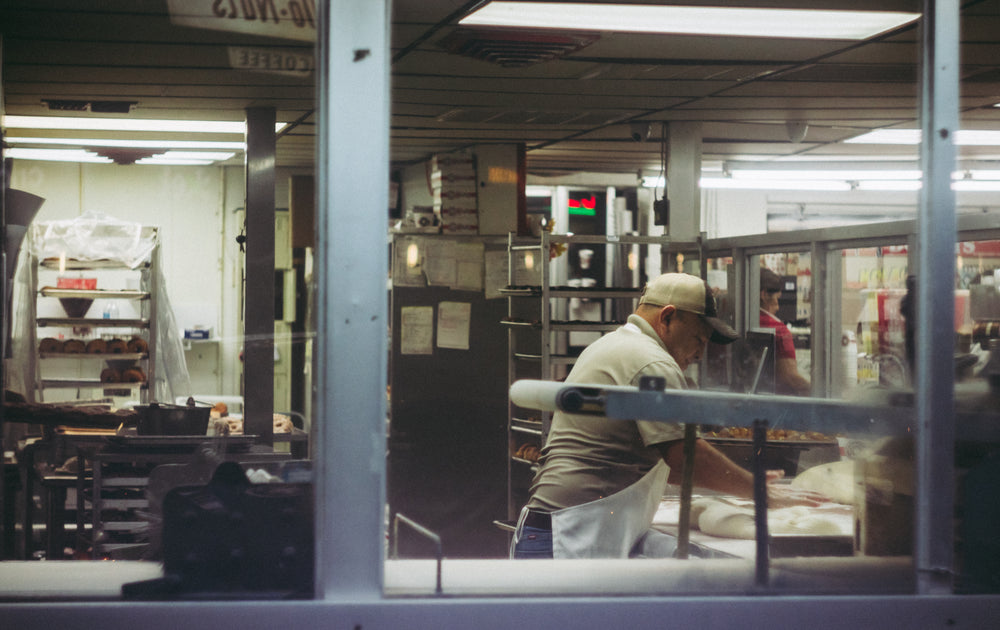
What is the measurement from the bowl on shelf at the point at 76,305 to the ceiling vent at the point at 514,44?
9.57 ft

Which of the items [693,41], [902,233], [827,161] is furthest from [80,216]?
[827,161]

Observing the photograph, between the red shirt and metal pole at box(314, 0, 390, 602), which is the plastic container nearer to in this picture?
metal pole at box(314, 0, 390, 602)

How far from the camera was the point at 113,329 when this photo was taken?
6035 mm

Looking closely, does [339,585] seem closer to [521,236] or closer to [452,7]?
[452,7]

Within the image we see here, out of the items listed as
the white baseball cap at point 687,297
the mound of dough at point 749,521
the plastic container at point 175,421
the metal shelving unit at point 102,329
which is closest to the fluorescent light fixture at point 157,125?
the metal shelving unit at point 102,329

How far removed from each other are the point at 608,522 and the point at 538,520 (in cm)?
25

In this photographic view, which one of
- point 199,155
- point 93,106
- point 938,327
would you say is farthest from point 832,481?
point 199,155

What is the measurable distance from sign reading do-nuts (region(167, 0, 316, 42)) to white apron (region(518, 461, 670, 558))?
1.63 meters

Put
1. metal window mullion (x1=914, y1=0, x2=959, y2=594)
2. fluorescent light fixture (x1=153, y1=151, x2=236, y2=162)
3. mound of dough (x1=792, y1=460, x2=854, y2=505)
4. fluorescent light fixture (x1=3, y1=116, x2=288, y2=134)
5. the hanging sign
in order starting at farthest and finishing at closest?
fluorescent light fixture (x1=153, y1=151, x2=236, y2=162) < fluorescent light fixture (x1=3, y1=116, x2=288, y2=134) < mound of dough (x1=792, y1=460, x2=854, y2=505) < the hanging sign < metal window mullion (x1=914, y1=0, x2=959, y2=594)

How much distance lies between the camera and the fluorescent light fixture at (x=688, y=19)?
3375 millimetres

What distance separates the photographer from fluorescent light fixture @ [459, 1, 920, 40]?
11.1ft

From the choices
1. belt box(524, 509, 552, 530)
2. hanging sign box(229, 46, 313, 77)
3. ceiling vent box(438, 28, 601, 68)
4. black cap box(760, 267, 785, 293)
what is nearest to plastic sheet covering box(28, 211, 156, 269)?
hanging sign box(229, 46, 313, 77)

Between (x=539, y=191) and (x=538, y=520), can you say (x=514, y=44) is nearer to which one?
(x=538, y=520)

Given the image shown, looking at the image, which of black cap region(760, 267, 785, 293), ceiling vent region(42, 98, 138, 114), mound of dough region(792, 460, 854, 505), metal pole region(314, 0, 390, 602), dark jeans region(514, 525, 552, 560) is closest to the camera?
metal pole region(314, 0, 390, 602)
